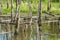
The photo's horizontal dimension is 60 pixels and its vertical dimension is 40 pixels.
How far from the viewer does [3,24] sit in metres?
23.9

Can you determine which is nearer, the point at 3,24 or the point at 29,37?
the point at 29,37

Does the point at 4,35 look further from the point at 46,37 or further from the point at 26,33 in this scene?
the point at 46,37

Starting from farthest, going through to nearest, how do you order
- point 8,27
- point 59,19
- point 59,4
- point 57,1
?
point 57,1
point 59,4
point 59,19
point 8,27

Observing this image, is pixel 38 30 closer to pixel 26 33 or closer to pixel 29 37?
pixel 26 33

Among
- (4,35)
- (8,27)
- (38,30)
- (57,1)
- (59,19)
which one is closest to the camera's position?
(4,35)

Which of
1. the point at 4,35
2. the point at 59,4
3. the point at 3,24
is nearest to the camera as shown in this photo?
the point at 4,35

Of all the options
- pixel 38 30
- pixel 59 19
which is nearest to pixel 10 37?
pixel 38 30

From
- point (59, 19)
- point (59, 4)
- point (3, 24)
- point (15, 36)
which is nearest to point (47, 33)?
point (15, 36)

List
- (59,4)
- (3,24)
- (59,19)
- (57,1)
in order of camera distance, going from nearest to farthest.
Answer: (3,24)
(59,19)
(59,4)
(57,1)

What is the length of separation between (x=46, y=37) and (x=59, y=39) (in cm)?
99

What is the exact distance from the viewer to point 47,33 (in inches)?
768

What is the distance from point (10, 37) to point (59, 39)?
10.0 feet

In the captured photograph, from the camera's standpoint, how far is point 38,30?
67.7 feet

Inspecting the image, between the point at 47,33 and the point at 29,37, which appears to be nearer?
the point at 29,37
